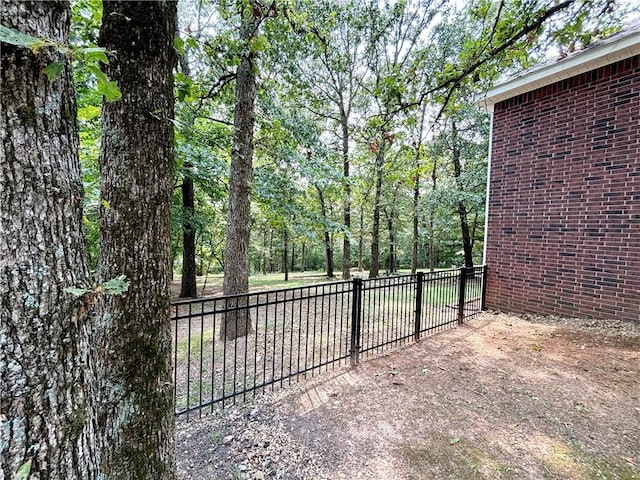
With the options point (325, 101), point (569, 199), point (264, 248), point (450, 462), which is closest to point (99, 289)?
point (450, 462)

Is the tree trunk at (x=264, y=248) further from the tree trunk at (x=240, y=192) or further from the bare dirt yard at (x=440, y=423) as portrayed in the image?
the bare dirt yard at (x=440, y=423)

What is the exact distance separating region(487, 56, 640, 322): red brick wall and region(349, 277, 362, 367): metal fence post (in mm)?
4203

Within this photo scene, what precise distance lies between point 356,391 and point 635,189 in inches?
218

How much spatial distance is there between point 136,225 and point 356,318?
2.73 metres

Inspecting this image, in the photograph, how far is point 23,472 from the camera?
2.46 ft

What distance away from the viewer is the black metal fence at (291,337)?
3.14 meters

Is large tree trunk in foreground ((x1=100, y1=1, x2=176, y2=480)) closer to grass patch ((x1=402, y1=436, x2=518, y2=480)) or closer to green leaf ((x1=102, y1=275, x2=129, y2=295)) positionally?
green leaf ((x1=102, y1=275, x2=129, y2=295))

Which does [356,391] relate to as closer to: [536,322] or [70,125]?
[70,125]

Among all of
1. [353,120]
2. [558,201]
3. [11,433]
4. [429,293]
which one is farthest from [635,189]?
[353,120]

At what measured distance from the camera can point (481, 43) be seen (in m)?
3.44

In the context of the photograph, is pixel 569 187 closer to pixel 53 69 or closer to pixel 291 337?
pixel 291 337

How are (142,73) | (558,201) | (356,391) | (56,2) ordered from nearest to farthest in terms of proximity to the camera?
1. (56,2)
2. (142,73)
3. (356,391)
4. (558,201)

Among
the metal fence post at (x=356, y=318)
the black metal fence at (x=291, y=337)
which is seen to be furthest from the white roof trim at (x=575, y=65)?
the metal fence post at (x=356, y=318)

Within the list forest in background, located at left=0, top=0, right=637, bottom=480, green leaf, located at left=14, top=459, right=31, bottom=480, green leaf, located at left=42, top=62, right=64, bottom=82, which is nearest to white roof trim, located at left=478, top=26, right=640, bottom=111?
forest in background, located at left=0, top=0, right=637, bottom=480
